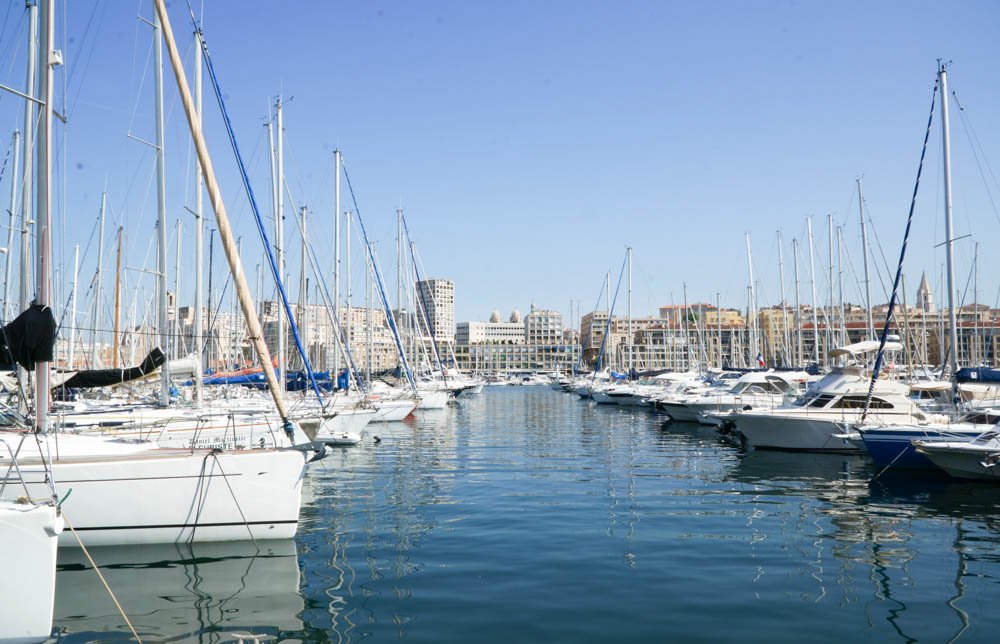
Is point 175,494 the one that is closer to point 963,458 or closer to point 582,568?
point 582,568

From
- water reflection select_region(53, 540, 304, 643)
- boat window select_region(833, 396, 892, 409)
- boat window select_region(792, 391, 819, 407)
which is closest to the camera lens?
water reflection select_region(53, 540, 304, 643)

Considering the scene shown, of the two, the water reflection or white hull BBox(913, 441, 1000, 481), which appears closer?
the water reflection

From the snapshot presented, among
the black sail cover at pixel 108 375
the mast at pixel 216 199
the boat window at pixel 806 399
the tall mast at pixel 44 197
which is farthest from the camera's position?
the boat window at pixel 806 399

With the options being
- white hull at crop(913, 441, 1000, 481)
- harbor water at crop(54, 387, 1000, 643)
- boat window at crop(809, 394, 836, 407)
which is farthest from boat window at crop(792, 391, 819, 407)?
white hull at crop(913, 441, 1000, 481)

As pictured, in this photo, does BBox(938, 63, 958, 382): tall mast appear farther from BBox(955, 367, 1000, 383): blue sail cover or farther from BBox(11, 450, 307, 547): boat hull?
BBox(11, 450, 307, 547): boat hull

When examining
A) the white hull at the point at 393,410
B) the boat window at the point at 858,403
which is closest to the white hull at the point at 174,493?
the boat window at the point at 858,403

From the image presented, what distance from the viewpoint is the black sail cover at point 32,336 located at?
32.8 feet

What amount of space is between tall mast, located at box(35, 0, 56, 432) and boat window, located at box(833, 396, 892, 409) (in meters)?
22.7

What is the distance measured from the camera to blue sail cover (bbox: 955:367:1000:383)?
80.7 ft

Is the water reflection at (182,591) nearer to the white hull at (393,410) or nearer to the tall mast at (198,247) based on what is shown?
the tall mast at (198,247)

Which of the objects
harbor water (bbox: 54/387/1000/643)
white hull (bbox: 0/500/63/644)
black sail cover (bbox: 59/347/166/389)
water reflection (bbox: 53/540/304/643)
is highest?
black sail cover (bbox: 59/347/166/389)

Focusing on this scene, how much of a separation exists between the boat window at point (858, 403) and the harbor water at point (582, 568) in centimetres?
632

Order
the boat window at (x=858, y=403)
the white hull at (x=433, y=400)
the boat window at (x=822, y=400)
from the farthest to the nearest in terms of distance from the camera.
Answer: the white hull at (x=433, y=400) < the boat window at (x=822, y=400) < the boat window at (x=858, y=403)

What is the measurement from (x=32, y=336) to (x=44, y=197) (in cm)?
188
